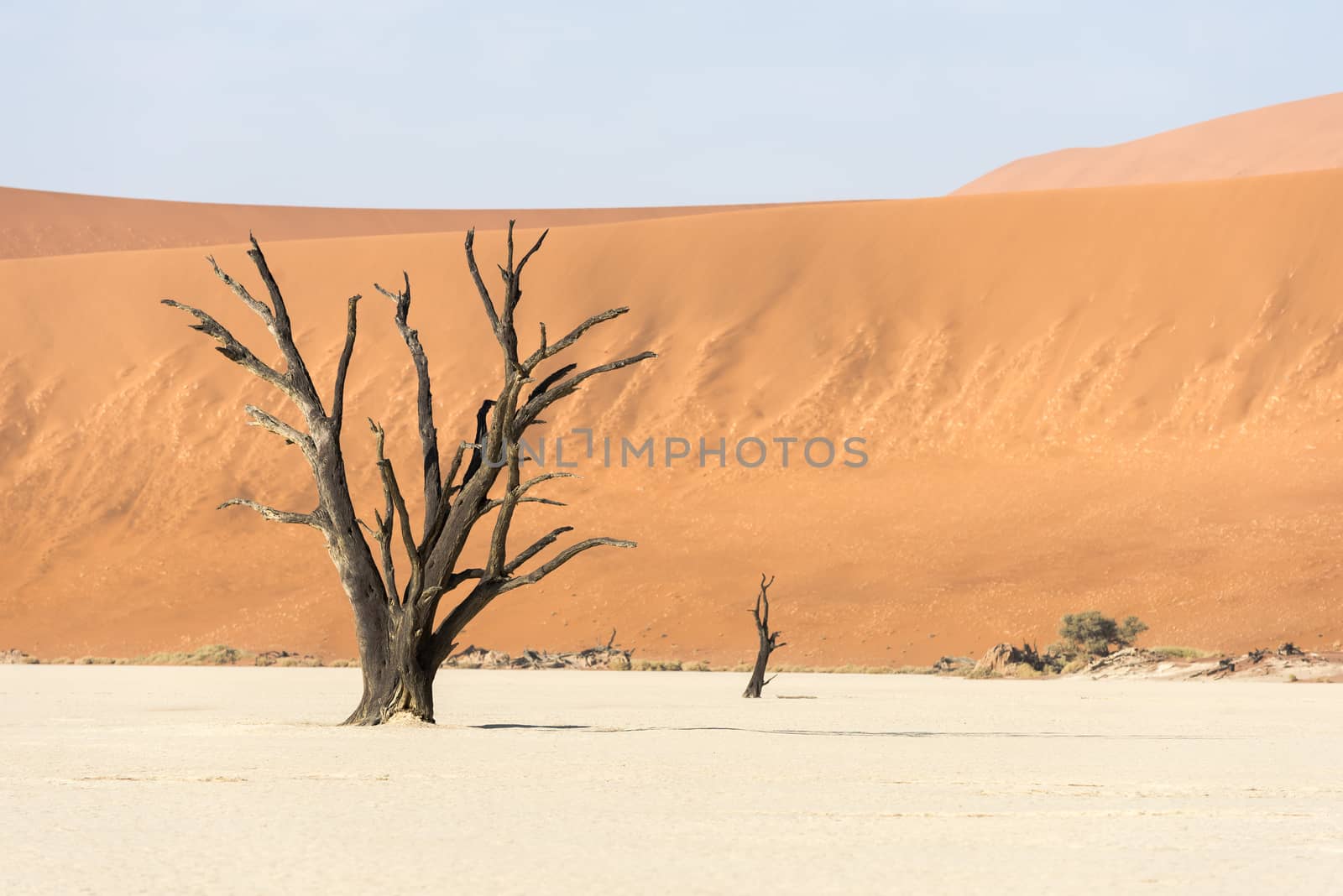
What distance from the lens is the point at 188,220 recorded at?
373 feet

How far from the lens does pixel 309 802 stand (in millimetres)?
12484

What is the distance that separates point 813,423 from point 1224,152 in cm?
8852

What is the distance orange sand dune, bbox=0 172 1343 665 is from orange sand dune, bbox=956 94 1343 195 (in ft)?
206

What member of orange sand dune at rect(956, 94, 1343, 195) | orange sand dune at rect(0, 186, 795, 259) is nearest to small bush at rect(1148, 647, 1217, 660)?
orange sand dune at rect(0, 186, 795, 259)

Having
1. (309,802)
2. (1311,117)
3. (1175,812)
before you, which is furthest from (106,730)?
(1311,117)

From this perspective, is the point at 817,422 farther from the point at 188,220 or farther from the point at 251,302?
the point at 188,220

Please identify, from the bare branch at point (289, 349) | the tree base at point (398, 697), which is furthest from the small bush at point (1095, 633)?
the bare branch at point (289, 349)

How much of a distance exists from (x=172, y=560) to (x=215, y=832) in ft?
167

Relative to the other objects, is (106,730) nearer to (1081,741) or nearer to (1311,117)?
(1081,741)

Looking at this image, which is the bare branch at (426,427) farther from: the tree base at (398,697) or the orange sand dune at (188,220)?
the orange sand dune at (188,220)

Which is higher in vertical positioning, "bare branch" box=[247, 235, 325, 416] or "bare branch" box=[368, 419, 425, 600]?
"bare branch" box=[247, 235, 325, 416]

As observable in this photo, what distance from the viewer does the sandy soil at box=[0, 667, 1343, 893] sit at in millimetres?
8977

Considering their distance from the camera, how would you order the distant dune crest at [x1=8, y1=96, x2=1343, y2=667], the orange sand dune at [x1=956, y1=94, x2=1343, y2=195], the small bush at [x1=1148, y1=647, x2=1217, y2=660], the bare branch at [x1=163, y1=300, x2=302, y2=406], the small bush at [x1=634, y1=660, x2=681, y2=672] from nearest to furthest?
the bare branch at [x1=163, y1=300, x2=302, y2=406] < the small bush at [x1=1148, y1=647, x2=1217, y2=660] < the small bush at [x1=634, y1=660, x2=681, y2=672] < the distant dune crest at [x1=8, y1=96, x2=1343, y2=667] < the orange sand dune at [x1=956, y1=94, x2=1343, y2=195]

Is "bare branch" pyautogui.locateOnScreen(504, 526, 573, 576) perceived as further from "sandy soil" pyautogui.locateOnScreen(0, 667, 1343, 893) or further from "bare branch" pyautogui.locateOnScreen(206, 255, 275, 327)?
"bare branch" pyautogui.locateOnScreen(206, 255, 275, 327)
